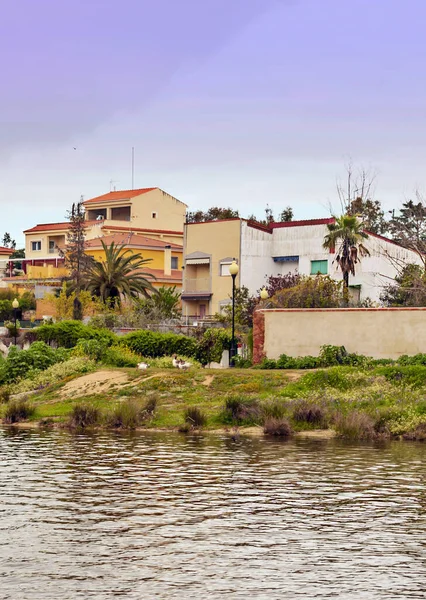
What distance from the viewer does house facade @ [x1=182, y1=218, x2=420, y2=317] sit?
71.1 meters

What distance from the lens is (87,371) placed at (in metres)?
37.6

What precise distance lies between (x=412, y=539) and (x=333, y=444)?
11516mm

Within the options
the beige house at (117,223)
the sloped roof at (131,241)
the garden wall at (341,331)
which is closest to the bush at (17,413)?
the garden wall at (341,331)

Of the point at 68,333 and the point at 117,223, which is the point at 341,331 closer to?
the point at 68,333

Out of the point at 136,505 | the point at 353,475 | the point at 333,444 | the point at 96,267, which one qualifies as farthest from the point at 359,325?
the point at 96,267

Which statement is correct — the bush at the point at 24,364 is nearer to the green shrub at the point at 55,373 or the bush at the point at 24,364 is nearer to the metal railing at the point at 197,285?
the green shrub at the point at 55,373

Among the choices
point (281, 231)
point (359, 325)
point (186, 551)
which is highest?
point (281, 231)

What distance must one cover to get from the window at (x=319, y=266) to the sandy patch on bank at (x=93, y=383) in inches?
1447

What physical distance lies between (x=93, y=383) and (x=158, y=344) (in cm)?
850

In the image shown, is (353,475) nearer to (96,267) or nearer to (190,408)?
(190,408)

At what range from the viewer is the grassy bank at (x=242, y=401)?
27.6 meters

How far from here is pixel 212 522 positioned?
50.2 ft

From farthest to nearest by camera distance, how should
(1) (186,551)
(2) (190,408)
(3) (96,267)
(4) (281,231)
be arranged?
(4) (281,231) < (3) (96,267) < (2) (190,408) < (1) (186,551)

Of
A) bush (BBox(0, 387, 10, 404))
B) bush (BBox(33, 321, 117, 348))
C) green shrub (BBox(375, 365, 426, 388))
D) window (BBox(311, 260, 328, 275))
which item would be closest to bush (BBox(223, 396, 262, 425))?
green shrub (BBox(375, 365, 426, 388))
